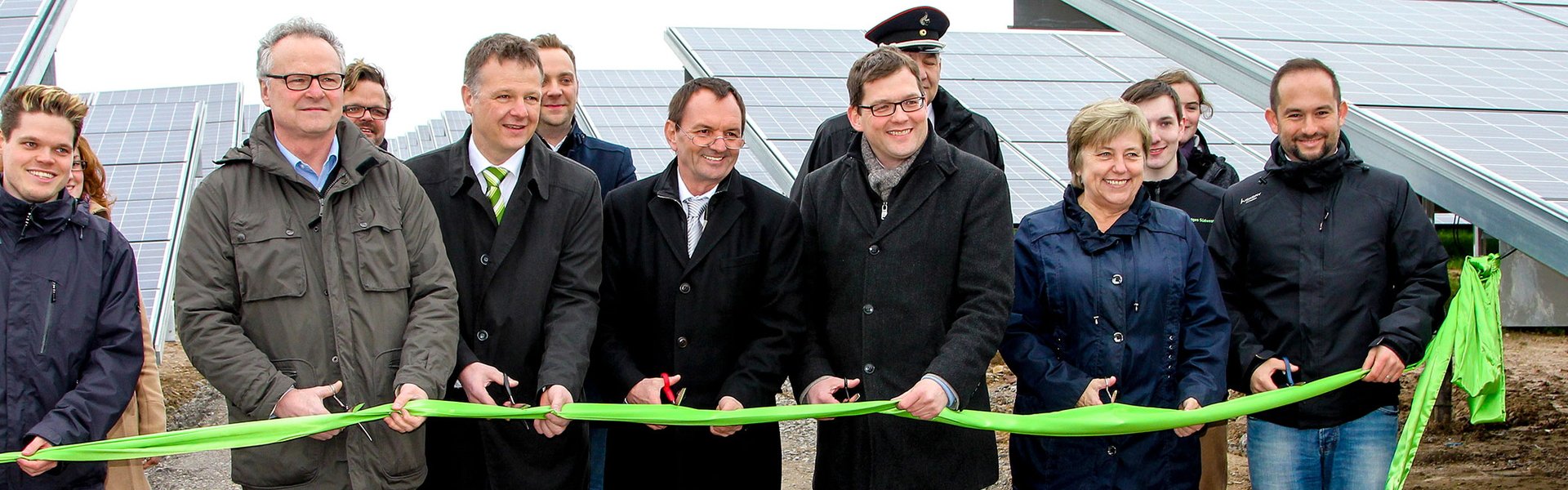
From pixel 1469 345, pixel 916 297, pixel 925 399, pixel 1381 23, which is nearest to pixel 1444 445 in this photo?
pixel 1381 23

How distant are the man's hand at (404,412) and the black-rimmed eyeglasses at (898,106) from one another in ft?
5.50

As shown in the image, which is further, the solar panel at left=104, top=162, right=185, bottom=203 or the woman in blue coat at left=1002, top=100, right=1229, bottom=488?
the solar panel at left=104, top=162, right=185, bottom=203

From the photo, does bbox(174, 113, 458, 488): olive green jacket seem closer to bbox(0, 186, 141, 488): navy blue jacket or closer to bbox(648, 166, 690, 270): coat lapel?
bbox(0, 186, 141, 488): navy blue jacket

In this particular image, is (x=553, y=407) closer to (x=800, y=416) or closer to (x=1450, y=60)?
(x=800, y=416)

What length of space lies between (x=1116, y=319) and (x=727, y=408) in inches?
51.4

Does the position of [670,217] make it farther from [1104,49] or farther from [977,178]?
[1104,49]

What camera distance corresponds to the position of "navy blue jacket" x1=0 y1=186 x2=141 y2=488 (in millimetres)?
3947

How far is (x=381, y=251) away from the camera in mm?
3959

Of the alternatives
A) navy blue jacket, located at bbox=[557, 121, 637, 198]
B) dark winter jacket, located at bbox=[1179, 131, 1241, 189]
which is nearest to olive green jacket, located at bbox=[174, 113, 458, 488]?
navy blue jacket, located at bbox=[557, 121, 637, 198]

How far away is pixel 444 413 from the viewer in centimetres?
391

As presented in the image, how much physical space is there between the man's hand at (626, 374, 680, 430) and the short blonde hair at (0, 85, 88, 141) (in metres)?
1.97

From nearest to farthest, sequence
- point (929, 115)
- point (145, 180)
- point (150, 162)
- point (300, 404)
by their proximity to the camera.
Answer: point (300, 404), point (929, 115), point (145, 180), point (150, 162)

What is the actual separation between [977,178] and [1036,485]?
1.06 meters

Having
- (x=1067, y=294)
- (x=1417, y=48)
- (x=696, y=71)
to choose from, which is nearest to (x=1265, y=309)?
(x=1067, y=294)
